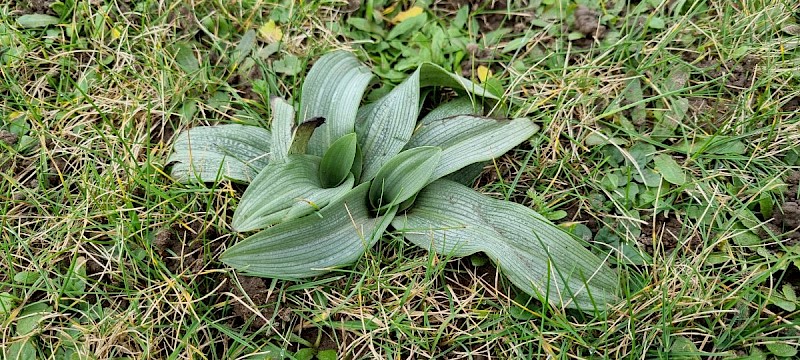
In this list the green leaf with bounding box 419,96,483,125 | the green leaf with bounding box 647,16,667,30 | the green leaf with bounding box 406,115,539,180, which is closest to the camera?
the green leaf with bounding box 406,115,539,180

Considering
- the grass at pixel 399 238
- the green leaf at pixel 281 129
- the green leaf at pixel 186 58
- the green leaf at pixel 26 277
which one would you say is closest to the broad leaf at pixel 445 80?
the grass at pixel 399 238

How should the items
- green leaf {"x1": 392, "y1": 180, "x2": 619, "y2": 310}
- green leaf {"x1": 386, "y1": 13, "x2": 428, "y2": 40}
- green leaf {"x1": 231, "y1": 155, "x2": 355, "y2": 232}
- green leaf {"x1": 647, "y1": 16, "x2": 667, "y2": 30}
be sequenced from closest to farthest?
green leaf {"x1": 231, "y1": 155, "x2": 355, "y2": 232} → green leaf {"x1": 392, "y1": 180, "x2": 619, "y2": 310} → green leaf {"x1": 647, "y1": 16, "x2": 667, "y2": 30} → green leaf {"x1": 386, "y1": 13, "x2": 428, "y2": 40}

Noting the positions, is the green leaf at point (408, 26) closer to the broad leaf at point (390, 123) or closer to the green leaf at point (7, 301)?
the broad leaf at point (390, 123)

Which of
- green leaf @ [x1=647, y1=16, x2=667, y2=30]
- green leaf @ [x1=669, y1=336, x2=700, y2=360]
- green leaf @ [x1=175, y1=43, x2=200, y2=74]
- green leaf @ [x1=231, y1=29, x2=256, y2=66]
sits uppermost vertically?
green leaf @ [x1=647, y1=16, x2=667, y2=30]

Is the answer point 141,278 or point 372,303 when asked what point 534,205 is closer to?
point 372,303

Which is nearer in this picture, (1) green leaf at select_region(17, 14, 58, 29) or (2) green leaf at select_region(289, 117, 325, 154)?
(2) green leaf at select_region(289, 117, 325, 154)

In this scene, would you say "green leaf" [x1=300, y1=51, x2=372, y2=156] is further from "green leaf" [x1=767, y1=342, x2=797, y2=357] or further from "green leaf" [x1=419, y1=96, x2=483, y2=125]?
"green leaf" [x1=767, y1=342, x2=797, y2=357]

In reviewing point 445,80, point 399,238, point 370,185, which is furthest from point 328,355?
point 445,80

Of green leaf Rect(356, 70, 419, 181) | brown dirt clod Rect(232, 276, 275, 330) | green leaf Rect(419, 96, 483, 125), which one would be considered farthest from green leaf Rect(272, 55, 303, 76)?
brown dirt clod Rect(232, 276, 275, 330)

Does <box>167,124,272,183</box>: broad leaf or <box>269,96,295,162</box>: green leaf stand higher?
<box>269,96,295,162</box>: green leaf
